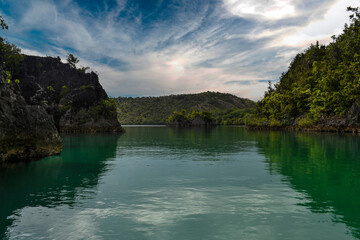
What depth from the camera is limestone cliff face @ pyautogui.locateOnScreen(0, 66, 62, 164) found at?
70.7ft

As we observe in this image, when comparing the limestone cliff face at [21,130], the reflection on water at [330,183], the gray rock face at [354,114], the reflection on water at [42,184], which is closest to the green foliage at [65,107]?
the limestone cliff face at [21,130]

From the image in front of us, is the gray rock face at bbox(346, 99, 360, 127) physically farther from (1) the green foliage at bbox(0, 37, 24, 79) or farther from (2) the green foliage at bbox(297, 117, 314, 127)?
(1) the green foliage at bbox(0, 37, 24, 79)

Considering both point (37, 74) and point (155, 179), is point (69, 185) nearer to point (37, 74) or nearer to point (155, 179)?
point (155, 179)

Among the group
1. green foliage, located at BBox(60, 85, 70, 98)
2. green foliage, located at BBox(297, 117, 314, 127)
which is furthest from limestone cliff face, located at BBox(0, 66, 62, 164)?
green foliage, located at BBox(297, 117, 314, 127)

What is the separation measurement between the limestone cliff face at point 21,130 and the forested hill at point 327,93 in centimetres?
6414

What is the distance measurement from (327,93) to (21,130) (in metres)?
76.9

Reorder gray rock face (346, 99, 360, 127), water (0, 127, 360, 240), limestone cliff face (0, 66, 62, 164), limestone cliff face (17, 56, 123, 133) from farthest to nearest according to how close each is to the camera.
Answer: limestone cliff face (17, 56, 123, 133)
gray rock face (346, 99, 360, 127)
limestone cliff face (0, 66, 62, 164)
water (0, 127, 360, 240)

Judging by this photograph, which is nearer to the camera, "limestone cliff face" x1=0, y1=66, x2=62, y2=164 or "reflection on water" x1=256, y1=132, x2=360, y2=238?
"reflection on water" x1=256, y1=132, x2=360, y2=238

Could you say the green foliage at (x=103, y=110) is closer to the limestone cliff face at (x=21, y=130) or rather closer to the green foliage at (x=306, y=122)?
the green foliage at (x=306, y=122)

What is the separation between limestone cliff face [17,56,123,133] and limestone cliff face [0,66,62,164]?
67.2 meters

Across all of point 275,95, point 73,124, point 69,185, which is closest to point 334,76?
point 275,95

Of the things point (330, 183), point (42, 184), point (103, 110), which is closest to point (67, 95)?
point (103, 110)

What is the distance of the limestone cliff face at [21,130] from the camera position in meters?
21.6

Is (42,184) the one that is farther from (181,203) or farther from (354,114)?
(354,114)
